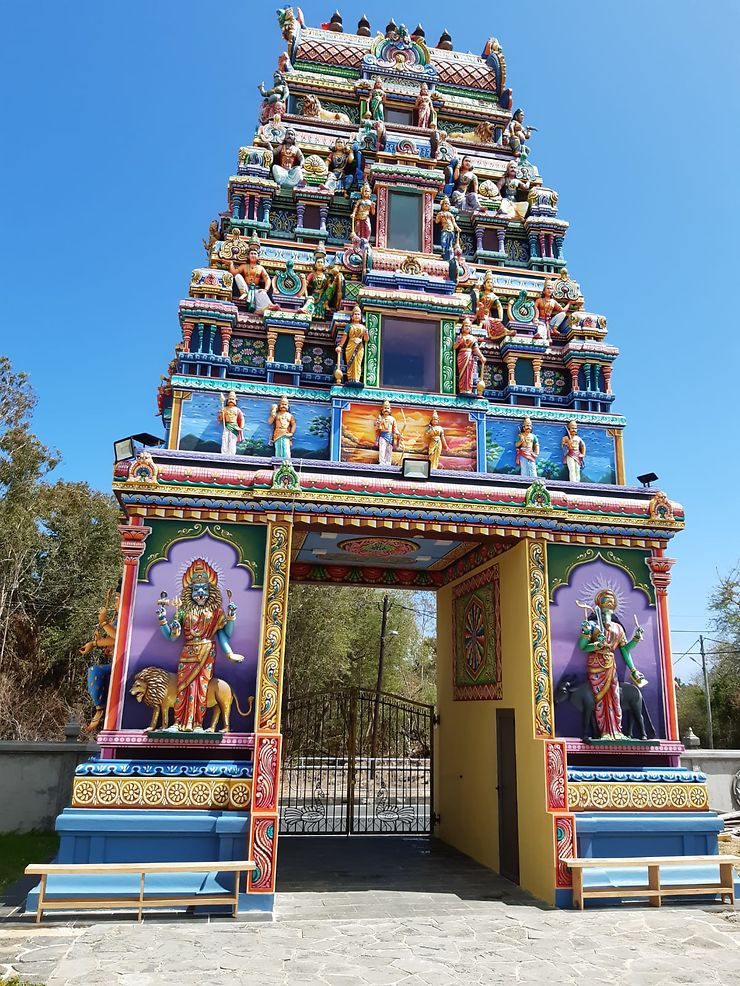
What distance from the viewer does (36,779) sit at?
1252 centimetres

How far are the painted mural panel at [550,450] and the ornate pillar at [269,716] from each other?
4421 millimetres

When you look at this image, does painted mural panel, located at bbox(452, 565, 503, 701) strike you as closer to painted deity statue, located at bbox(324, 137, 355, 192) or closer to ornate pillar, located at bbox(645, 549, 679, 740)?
ornate pillar, located at bbox(645, 549, 679, 740)

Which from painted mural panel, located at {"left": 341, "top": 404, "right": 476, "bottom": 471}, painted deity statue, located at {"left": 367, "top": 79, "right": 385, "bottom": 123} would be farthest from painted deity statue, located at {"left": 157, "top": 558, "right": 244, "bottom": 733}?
painted deity statue, located at {"left": 367, "top": 79, "right": 385, "bottom": 123}

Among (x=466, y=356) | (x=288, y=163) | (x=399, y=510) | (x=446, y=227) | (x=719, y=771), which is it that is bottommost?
(x=719, y=771)

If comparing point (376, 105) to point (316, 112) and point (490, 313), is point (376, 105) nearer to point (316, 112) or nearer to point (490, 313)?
point (316, 112)

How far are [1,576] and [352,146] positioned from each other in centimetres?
1705

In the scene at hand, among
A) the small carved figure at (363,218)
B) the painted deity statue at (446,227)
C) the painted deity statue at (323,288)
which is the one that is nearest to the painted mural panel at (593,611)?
the painted deity statue at (323,288)

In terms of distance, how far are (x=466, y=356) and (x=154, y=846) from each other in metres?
8.45

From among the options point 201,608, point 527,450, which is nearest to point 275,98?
point 527,450

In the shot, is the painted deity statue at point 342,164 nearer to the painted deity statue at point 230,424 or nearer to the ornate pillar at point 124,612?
the painted deity statue at point 230,424

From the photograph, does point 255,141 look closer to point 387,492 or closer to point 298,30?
point 298,30

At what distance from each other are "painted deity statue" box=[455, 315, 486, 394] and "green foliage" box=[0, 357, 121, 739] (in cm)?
1715

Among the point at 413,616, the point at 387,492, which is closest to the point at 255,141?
the point at 387,492

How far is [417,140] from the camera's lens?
1559cm
